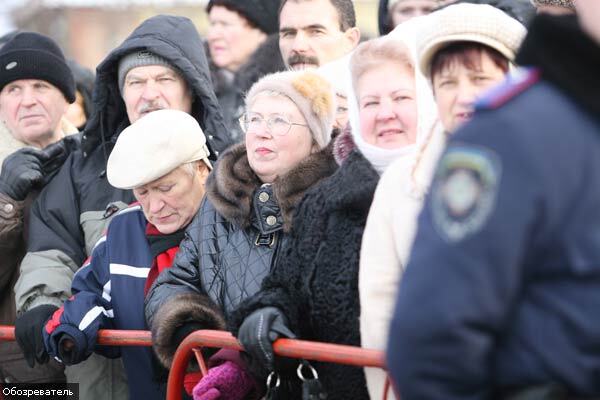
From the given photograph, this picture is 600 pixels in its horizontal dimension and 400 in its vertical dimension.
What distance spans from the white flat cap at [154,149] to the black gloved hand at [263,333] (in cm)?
141

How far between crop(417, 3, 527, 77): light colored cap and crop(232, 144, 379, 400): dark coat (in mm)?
627

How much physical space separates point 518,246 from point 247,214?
2.35 meters

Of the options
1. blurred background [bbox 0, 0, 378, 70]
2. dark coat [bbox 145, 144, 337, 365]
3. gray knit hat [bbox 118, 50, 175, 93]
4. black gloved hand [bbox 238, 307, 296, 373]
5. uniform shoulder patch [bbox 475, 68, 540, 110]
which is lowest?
black gloved hand [bbox 238, 307, 296, 373]

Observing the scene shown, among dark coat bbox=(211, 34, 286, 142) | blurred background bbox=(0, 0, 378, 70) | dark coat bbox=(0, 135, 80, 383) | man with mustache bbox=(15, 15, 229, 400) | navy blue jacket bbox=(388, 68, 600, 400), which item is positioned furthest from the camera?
blurred background bbox=(0, 0, 378, 70)

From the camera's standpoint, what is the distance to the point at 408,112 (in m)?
4.02

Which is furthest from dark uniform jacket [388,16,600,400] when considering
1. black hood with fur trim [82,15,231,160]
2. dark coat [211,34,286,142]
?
dark coat [211,34,286,142]

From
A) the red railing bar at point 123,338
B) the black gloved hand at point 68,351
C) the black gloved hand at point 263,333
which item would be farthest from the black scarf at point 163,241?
the black gloved hand at point 263,333

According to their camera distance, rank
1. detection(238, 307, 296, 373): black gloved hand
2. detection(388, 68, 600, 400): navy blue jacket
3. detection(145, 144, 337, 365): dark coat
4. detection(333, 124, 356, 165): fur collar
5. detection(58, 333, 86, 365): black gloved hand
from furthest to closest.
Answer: detection(58, 333, 86, 365): black gloved hand, detection(145, 144, 337, 365): dark coat, detection(333, 124, 356, 165): fur collar, detection(238, 307, 296, 373): black gloved hand, detection(388, 68, 600, 400): navy blue jacket

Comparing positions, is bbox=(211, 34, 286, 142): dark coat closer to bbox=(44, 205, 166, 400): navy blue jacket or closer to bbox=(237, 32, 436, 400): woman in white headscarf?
bbox=(44, 205, 166, 400): navy blue jacket

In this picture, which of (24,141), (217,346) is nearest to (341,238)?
(217,346)

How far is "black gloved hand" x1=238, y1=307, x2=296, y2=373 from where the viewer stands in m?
3.77

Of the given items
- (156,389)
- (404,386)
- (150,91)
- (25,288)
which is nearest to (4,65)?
(150,91)

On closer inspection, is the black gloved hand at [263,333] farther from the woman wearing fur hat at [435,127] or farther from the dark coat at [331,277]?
the woman wearing fur hat at [435,127]

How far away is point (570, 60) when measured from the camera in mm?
2361
